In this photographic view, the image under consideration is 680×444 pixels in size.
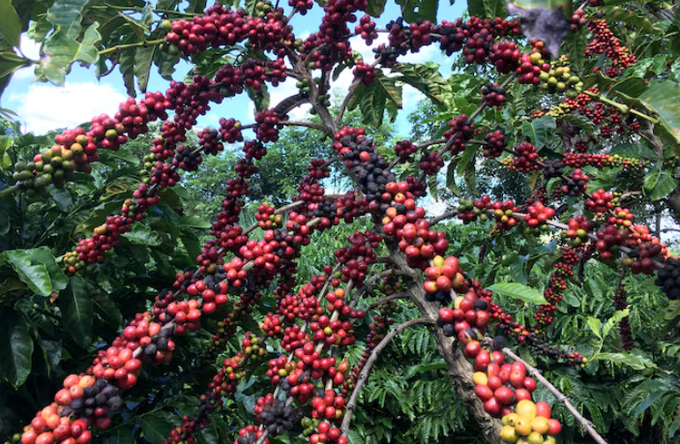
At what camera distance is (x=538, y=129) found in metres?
2.30

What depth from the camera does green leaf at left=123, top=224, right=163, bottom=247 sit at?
1.80m

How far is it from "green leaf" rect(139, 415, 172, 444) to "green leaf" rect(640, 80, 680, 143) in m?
2.18

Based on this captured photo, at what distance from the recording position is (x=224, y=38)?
4.31ft

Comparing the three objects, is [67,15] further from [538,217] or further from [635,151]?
[635,151]

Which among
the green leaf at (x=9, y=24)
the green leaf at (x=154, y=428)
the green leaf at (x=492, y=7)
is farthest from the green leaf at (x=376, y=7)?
the green leaf at (x=154, y=428)

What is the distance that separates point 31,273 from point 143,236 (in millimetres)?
522

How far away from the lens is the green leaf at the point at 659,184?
2066mm

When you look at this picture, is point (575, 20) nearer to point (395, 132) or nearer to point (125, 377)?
point (125, 377)

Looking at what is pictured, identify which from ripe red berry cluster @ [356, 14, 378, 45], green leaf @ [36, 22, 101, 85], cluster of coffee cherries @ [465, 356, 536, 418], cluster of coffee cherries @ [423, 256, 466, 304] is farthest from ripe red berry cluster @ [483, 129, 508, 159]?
green leaf @ [36, 22, 101, 85]

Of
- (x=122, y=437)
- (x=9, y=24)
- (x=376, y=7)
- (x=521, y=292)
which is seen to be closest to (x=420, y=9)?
(x=376, y=7)

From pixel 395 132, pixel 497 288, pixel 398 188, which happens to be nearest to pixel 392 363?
pixel 497 288

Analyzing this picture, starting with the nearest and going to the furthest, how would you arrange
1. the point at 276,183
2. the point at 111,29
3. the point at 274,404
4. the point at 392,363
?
the point at 274,404 → the point at 111,29 → the point at 392,363 → the point at 276,183

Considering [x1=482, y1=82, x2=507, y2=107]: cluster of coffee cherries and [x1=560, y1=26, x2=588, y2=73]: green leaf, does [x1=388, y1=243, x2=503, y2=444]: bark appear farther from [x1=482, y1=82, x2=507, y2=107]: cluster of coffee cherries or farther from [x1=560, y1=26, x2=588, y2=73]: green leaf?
[x1=560, y1=26, x2=588, y2=73]: green leaf

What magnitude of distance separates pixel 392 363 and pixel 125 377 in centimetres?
348
